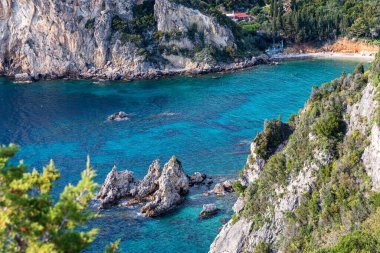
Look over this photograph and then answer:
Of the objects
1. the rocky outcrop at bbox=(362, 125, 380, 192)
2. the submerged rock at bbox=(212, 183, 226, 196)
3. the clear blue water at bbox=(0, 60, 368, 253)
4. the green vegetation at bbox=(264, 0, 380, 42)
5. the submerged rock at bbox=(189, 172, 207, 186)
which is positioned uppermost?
the green vegetation at bbox=(264, 0, 380, 42)

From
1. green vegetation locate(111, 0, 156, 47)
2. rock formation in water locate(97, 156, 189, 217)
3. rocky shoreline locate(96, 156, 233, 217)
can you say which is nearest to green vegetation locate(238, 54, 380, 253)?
rocky shoreline locate(96, 156, 233, 217)

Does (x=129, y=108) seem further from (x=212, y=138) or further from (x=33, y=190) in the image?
(x=33, y=190)

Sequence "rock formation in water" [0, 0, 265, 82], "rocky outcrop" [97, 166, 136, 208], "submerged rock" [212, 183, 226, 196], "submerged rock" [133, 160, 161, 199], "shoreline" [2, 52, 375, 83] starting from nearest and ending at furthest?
"rocky outcrop" [97, 166, 136, 208], "submerged rock" [212, 183, 226, 196], "submerged rock" [133, 160, 161, 199], "shoreline" [2, 52, 375, 83], "rock formation in water" [0, 0, 265, 82]

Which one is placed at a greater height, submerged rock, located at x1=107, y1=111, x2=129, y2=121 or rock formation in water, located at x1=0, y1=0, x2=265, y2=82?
rock formation in water, located at x1=0, y1=0, x2=265, y2=82

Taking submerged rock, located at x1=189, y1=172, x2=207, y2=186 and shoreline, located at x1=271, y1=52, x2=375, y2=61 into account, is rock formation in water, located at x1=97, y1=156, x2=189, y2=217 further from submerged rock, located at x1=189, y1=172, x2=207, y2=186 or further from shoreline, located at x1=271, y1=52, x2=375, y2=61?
shoreline, located at x1=271, y1=52, x2=375, y2=61

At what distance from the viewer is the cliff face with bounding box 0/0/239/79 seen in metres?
114

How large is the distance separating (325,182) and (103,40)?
8603 centimetres

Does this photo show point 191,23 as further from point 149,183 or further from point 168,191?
point 168,191

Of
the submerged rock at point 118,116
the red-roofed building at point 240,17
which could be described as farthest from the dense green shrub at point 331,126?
the red-roofed building at point 240,17

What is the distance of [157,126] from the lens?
79625 millimetres

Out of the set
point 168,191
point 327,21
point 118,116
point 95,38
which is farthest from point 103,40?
point 168,191

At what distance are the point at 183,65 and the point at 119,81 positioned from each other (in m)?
15.0

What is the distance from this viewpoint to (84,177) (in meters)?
14.5

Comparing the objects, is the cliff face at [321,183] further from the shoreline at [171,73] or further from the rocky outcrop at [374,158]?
the shoreline at [171,73]
